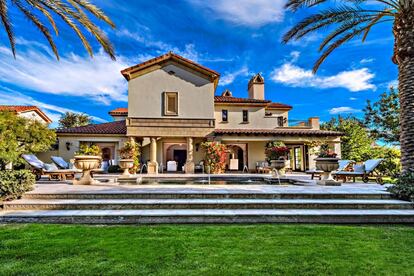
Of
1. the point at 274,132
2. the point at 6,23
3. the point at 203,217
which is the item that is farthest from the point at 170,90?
the point at 203,217

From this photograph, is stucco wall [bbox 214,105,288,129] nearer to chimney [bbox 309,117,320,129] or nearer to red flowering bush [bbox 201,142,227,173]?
chimney [bbox 309,117,320,129]

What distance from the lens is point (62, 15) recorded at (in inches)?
294

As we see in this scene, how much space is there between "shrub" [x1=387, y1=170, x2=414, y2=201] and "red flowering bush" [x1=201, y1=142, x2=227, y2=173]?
12.0 metres

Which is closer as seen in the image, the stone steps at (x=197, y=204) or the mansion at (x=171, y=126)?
the stone steps at (x=197, y=204)

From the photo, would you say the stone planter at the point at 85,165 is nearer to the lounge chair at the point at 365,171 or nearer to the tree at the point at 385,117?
the lounge chair at the point at 365,171

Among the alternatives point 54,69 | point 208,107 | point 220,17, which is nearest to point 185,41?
point 220,17

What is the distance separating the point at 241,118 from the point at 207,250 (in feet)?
63.9

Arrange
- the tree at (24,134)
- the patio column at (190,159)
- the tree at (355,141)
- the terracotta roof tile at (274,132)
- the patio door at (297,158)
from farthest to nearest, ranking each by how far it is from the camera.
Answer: the tree at (355,141), the patio door at (297,158), the terracotta roof tile at (274,132), the patio column at (190,159), the tree at (24,134)

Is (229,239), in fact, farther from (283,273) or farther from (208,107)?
(208,107)

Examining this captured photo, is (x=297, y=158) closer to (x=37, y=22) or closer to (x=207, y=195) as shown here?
(x=207, y=195)

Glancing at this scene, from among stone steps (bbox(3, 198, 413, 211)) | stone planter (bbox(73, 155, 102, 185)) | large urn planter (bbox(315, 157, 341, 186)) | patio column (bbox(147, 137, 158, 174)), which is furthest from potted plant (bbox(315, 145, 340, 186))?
patio column (bbox(147, 137, 158, 174))

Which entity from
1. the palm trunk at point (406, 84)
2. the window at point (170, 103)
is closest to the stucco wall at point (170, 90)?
the window at point (170, 103)

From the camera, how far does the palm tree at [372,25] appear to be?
26.1ft

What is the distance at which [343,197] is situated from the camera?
6.90 meters
